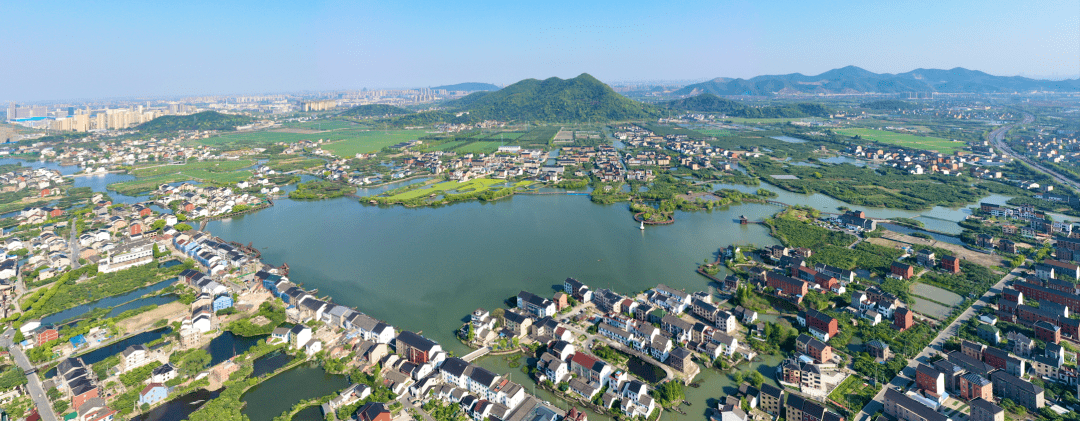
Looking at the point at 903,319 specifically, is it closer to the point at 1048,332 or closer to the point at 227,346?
the point at 1048,332

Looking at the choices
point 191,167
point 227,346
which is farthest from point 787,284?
point 191,167

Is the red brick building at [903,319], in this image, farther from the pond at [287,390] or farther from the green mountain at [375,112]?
the green mountain at [375,112]

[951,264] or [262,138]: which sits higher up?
[262,138]

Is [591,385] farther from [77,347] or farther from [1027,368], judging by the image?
[77,347]

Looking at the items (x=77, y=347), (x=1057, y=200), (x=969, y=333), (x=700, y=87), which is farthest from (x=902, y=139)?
(x=700, y=87)

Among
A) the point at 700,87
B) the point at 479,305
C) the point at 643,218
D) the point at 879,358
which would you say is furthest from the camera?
the point at 700,87

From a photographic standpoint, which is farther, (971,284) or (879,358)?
(971,284)

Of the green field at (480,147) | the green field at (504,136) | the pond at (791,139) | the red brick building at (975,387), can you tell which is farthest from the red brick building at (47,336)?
the pond at (791,139)
